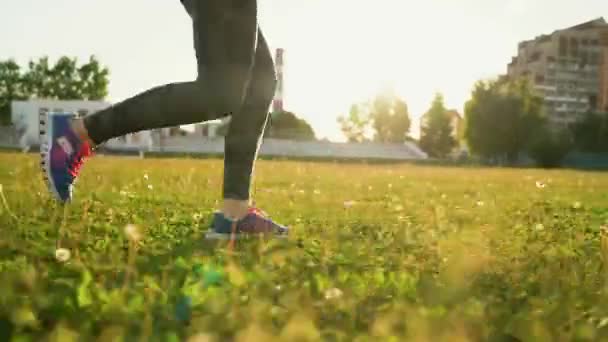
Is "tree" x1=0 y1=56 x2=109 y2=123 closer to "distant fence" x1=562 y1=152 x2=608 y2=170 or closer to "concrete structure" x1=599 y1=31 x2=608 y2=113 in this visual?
"distant fence" x1=562 y1=152 x2=608 y2=170

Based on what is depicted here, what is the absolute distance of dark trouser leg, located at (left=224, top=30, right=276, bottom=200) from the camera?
3818mm

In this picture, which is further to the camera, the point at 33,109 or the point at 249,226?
the point at 33,109

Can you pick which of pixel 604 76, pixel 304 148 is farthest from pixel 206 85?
pixel 604 76

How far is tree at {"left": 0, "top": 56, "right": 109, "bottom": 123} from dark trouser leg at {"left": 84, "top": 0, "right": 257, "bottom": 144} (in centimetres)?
8194

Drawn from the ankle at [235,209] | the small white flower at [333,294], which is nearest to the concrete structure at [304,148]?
the ankle at [235,209]

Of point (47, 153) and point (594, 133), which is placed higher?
point (594, 133)

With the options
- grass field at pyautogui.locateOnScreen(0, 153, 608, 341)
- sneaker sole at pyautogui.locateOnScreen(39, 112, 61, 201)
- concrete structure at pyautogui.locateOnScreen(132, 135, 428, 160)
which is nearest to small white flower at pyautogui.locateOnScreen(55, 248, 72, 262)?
grass field at pyautogui.locateOnScreen(0, 153, 608, 341)

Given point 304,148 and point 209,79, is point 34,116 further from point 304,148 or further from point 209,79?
point 209,79

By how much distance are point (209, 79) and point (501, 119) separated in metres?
62.6

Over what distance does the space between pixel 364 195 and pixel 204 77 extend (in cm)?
495

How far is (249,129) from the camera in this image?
3861 millimetres

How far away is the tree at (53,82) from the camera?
260 ft

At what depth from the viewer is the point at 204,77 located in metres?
3.12

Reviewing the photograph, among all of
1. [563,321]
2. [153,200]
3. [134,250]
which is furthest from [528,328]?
[153,200]
